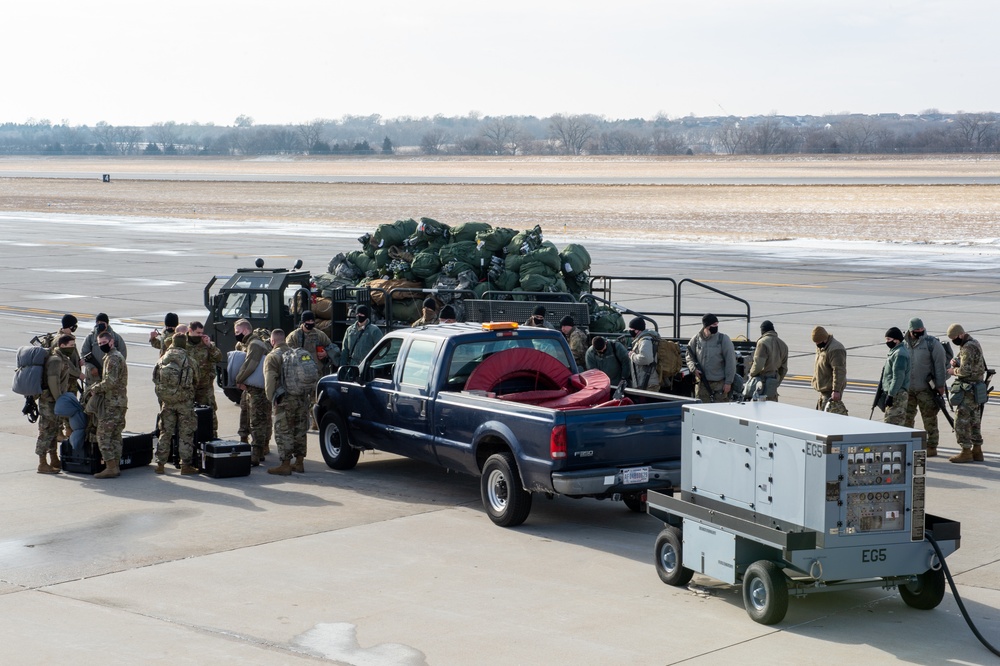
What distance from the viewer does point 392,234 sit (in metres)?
22.0

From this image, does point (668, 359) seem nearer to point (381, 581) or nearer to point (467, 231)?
point (467, 231)

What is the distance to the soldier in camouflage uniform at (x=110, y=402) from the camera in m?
14.1

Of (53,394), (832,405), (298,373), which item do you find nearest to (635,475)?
(832,405)

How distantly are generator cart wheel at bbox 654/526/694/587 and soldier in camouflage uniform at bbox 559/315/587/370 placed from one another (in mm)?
6700

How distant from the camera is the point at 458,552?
1141cm

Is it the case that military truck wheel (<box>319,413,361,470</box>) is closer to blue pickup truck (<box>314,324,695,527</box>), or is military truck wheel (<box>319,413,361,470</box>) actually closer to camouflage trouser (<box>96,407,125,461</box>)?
blue pickup truck (<box>314,324,695,527</box>)

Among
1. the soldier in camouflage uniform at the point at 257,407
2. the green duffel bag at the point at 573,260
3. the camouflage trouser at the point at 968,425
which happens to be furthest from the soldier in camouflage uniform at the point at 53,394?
the camouflage trouser at the point at 968,425

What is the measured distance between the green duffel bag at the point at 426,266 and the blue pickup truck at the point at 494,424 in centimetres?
581

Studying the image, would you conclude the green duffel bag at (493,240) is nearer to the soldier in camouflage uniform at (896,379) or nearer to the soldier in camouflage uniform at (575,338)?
the soldier in camouflage uniform at (575,338)

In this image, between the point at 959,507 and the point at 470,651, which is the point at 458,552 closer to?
the point at 470,651

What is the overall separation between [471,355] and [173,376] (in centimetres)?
349

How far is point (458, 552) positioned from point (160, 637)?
10.2ft

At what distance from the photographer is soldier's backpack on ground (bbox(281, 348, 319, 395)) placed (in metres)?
14.5

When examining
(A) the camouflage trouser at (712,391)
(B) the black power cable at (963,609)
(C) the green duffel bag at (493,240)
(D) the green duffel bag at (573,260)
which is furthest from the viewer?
(C) the green duffel bag at (493,240)
